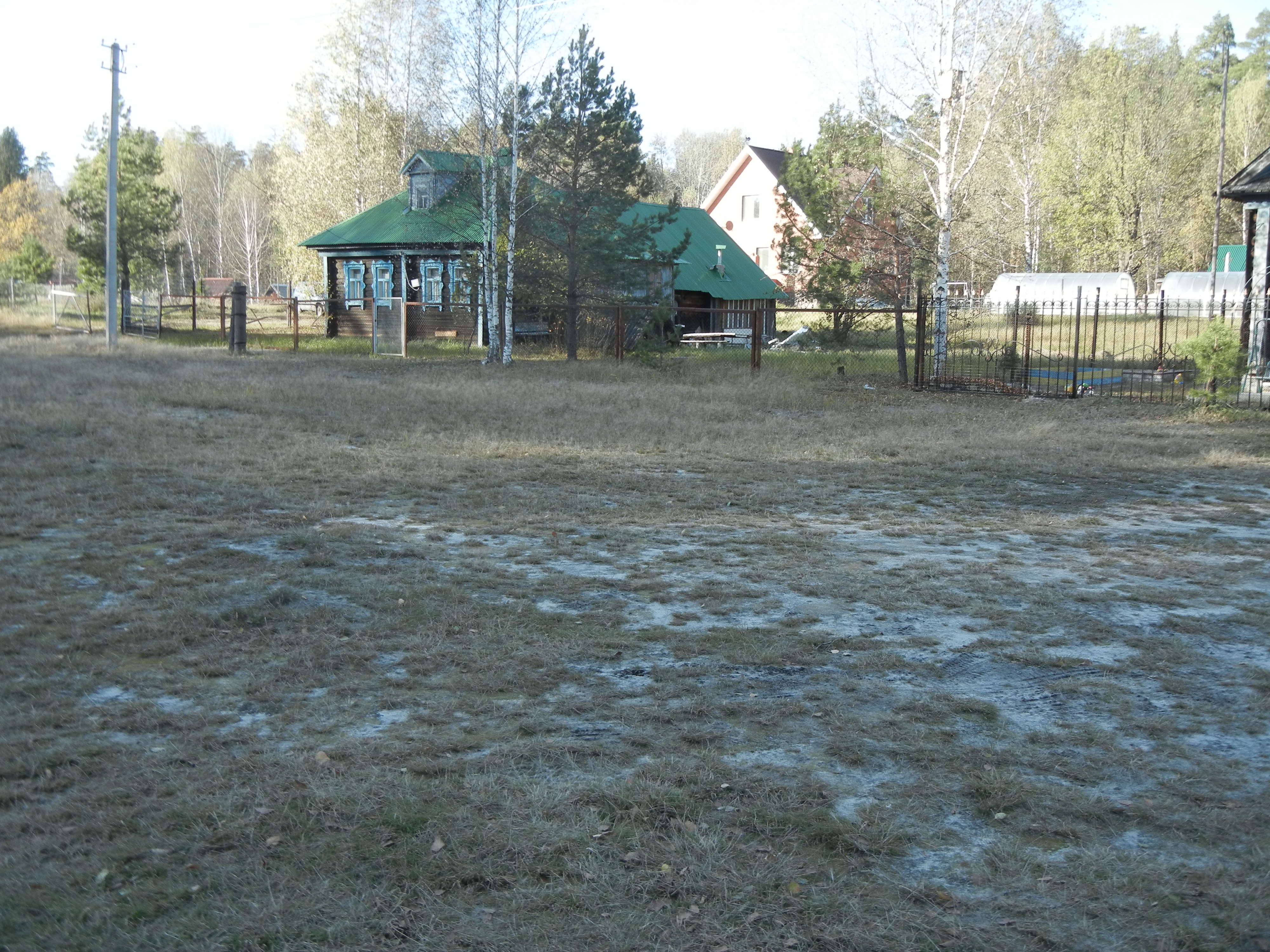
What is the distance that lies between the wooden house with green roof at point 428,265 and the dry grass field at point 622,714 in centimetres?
2113

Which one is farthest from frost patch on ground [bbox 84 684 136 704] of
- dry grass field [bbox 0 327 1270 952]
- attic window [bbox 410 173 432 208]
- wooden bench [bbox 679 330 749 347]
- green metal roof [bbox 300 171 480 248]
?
attic window [bbox 410 173 432 208]

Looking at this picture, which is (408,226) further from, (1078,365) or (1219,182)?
(1219,182)

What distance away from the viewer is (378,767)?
3570mm

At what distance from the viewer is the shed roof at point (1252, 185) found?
56.3 feet

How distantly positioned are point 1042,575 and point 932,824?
3424 mm

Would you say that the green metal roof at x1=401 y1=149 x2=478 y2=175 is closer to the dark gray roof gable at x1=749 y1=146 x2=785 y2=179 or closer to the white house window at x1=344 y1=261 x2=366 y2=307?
the white house window at x1=344 y1=261 x2=366 y2=307

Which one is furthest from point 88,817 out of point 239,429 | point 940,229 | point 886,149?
point 886,149

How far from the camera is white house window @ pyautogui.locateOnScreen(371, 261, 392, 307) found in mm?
34812

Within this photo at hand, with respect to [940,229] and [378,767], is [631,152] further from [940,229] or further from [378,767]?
[378,767]

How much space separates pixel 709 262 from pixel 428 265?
10.7 metres

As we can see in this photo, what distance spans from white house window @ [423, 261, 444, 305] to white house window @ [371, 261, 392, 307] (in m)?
1.25

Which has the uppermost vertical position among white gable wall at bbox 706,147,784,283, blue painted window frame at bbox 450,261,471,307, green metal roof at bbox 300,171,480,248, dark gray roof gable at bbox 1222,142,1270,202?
white gable wall at bbox 706,147,784,283

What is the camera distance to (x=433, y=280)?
112 ft

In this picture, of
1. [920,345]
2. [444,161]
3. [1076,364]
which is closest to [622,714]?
[1076,364]
